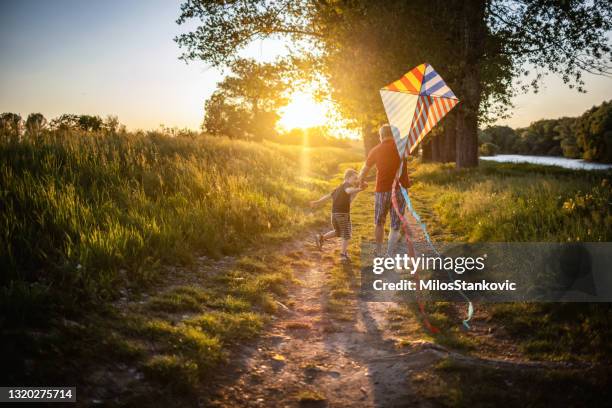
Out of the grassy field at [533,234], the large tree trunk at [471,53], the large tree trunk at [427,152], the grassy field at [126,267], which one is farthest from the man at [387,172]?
the large tree trunk at [427,152]

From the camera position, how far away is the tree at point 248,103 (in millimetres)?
21078

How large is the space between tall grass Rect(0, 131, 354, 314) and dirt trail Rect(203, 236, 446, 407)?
2331 mm

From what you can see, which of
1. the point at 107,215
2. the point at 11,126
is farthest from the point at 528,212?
the point at 11,126

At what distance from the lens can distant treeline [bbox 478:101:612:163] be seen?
112 ft

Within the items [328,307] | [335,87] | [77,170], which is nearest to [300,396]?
[328,307]

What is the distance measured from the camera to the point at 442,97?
5.80 meters

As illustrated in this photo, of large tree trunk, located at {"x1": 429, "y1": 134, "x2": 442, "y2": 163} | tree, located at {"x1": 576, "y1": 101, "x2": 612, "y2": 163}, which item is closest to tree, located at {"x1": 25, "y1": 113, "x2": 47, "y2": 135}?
large tree trunk, located at {"x1": 429, "y1": 134, "x2": 442, "y2": 163}

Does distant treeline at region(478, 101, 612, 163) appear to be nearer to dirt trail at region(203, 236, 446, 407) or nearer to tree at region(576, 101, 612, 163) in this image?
tree at region(576, 101, 612, 163)

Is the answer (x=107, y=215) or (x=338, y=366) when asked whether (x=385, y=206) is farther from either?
(x=107, y=215)

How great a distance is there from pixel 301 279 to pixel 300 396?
12.4ft

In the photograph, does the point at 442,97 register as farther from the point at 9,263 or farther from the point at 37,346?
the point at 9,263

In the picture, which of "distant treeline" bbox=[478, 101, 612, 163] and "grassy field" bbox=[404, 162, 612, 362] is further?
"distant treeline" bbox=[478, 101, 612, 163]

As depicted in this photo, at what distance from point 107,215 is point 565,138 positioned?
54093 millimetres

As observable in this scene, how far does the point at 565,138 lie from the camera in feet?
149
